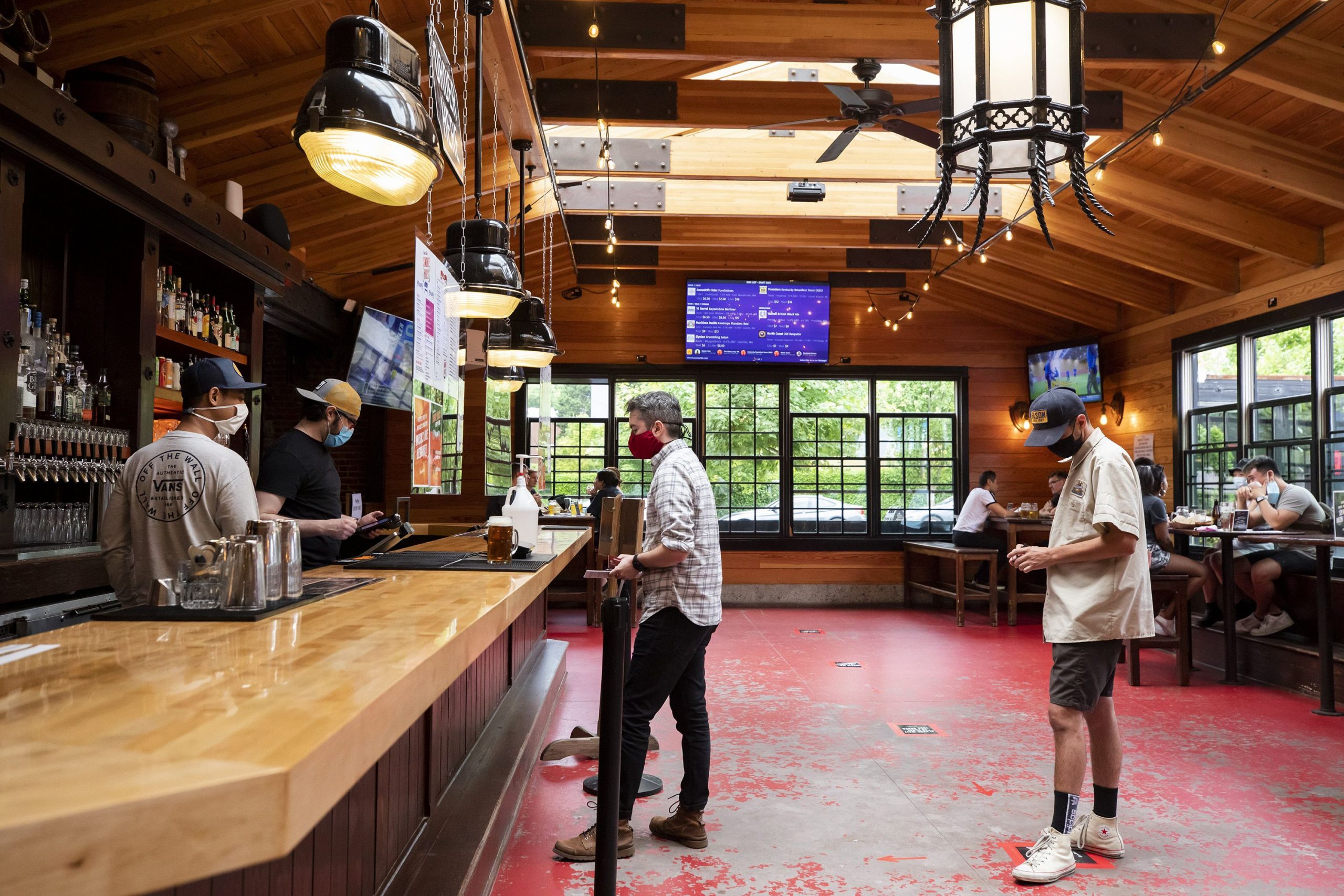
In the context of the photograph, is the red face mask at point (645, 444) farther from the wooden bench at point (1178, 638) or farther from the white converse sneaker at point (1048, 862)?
the wooden bench at point (1178, 638)

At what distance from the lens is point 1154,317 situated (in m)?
9.28

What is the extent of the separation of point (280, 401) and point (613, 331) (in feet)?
12.8

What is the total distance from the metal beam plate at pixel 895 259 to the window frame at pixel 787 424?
1607 millimetres

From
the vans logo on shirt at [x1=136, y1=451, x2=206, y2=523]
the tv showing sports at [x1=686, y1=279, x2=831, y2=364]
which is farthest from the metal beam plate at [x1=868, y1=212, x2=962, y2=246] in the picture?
the vans logo on shirt at [x1=136, y1=451, x2=206, y2=523]

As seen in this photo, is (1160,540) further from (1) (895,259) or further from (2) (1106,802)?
(1) (895,259)

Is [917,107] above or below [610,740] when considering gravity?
above

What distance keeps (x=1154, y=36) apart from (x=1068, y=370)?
5.98 meters

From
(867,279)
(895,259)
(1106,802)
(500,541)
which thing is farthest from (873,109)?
(867,279)

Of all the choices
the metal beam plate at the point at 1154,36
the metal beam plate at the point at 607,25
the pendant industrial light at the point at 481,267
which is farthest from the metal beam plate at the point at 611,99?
the metal beam plate at the point at 1154,36

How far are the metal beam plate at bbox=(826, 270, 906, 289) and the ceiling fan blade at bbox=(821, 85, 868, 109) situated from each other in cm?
601

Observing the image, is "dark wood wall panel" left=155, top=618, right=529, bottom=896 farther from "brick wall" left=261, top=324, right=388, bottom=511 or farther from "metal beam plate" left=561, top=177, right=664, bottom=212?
"brick wall" left=261, top=324, right=388, bottom=511

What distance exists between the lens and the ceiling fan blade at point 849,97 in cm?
463

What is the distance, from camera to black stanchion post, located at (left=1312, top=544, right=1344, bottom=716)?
5.21m

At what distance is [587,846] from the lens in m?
3.11
